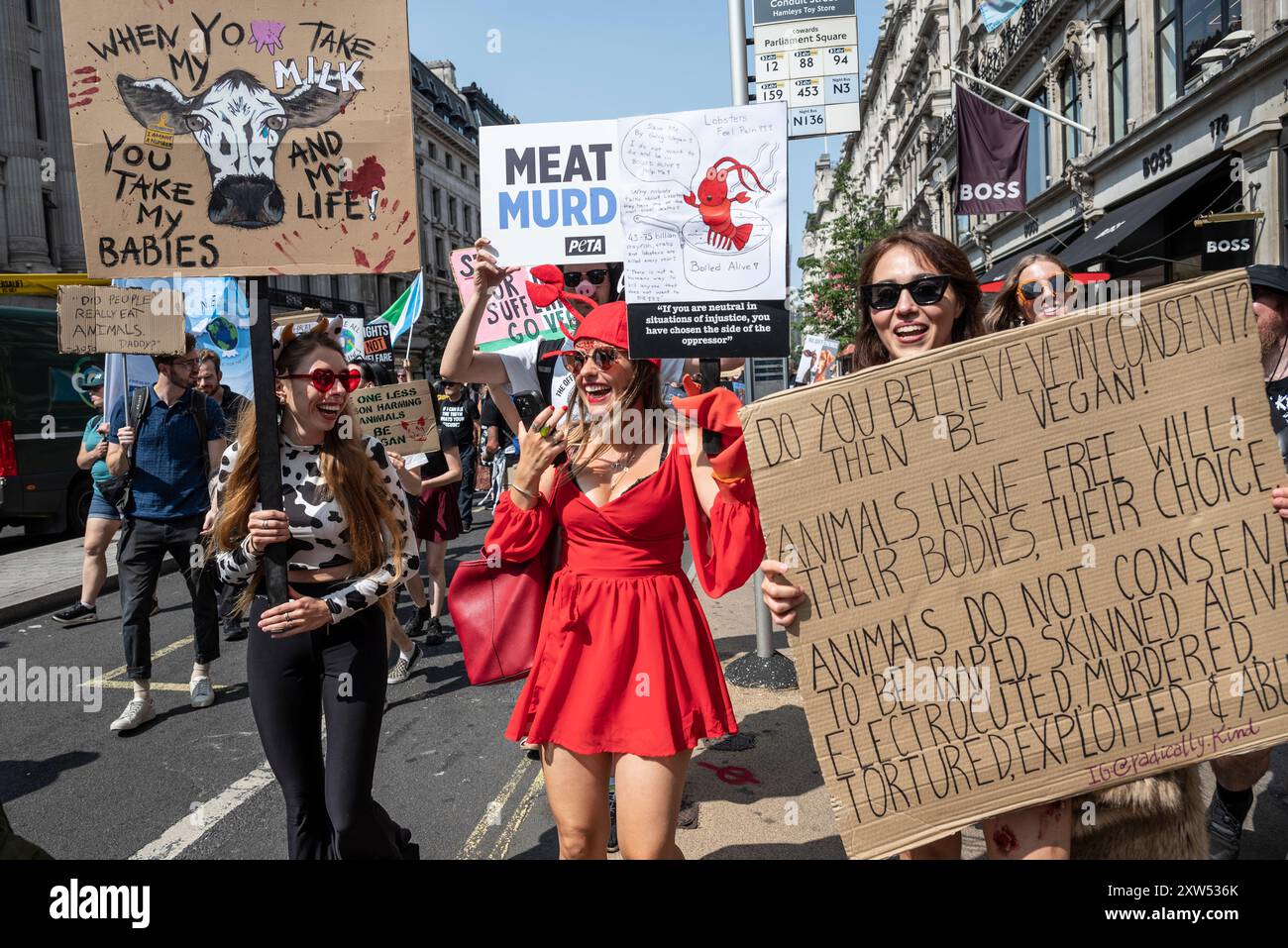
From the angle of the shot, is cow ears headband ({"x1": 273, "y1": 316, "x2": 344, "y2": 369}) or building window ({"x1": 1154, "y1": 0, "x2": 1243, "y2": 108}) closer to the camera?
cow ears headband ({"x1": 273, "y1": 316, "x2": 344, "y2": 369})

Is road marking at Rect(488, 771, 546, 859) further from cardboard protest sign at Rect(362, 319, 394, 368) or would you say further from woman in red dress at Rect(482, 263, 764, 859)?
cardboard protest sign at Rect(362, 319, 394, 368)

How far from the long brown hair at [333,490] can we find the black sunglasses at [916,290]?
1818 millimetres

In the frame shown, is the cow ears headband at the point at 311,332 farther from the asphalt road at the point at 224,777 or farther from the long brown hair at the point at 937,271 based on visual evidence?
the asphalt road at the point at 224,777

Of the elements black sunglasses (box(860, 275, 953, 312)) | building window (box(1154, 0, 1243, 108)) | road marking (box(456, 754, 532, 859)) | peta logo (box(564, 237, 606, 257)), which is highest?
building window (box(1154, 0, 1243, 108))

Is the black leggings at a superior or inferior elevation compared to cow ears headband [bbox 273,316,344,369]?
inferior

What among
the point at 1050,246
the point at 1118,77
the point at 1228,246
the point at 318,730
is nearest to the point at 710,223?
the point at 318,730

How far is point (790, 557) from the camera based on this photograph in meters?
1.94

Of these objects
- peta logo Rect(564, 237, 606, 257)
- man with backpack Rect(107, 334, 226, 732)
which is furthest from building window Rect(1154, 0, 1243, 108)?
man with backpack Rect(107, 334, 226, 732)

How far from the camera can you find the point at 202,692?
5547 millimetres

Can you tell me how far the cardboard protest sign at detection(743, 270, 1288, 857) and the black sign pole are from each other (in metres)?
1.55

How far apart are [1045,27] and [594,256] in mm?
22962

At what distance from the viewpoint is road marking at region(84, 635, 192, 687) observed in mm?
6094

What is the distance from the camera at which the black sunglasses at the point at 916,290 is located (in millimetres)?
2215

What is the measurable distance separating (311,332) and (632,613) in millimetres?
1526
